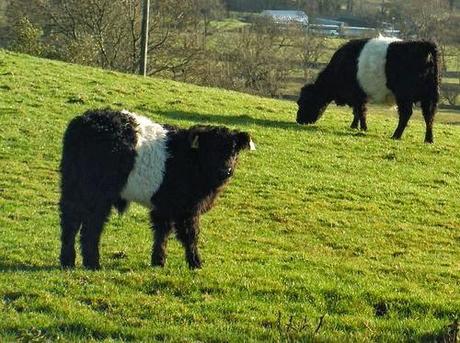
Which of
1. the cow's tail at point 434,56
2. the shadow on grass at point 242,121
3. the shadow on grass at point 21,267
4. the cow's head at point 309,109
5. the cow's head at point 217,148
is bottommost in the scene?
the shadow on grass at point 21,267

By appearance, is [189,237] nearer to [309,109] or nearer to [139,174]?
[139,174]

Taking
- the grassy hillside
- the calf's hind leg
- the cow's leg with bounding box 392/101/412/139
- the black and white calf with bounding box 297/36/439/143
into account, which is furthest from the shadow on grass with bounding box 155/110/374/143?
the cow's leg with bounding box 392/101/412/139

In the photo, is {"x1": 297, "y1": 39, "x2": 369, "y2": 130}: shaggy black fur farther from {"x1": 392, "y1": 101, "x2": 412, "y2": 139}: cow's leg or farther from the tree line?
the tree line

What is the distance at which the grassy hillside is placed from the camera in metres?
8.05

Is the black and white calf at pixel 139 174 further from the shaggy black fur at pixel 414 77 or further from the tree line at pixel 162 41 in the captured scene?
the tree line at pixel 162 41

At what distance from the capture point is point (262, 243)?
12.4 metres

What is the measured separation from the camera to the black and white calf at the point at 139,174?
32.1 ft

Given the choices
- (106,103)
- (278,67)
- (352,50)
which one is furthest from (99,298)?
(278,67)

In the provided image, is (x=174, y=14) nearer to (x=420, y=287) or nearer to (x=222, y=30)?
(x=222, y=30)

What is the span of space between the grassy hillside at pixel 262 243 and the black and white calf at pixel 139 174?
511 mm

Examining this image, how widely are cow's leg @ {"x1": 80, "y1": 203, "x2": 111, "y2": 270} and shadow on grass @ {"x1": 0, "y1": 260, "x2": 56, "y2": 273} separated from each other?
1.47 feet

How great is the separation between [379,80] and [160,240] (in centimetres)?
1389

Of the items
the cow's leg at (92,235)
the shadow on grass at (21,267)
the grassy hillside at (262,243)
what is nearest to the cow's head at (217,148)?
the grassy hillside at (262,243)

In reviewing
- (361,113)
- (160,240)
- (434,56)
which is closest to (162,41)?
(361,113)
